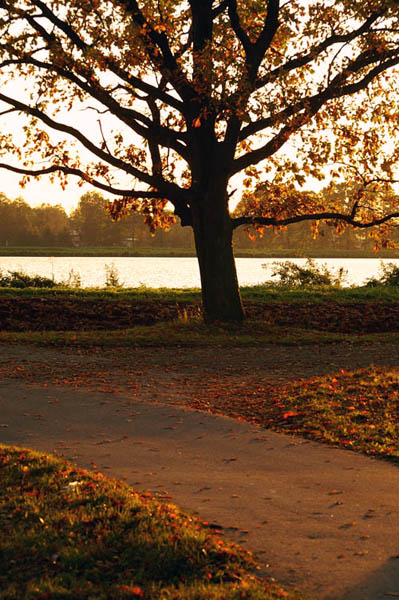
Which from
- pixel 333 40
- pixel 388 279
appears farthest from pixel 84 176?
pixel 388 279

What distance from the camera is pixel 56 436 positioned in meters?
7.31

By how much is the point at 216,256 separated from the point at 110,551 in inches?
476

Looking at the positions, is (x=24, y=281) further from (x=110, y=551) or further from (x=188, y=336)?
(x=110, y=551)

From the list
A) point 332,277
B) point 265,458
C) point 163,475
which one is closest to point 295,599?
point 163,475

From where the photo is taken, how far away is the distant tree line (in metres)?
91.1

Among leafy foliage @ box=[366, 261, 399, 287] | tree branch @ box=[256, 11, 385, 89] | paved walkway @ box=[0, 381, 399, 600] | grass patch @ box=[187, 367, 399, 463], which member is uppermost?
tree branch @ box=[256, 11, 385, 89]

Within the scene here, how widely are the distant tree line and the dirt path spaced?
78374mm

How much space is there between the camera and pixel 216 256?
16.0 m

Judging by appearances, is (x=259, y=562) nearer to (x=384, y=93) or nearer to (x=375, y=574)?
(x=375, y=574)

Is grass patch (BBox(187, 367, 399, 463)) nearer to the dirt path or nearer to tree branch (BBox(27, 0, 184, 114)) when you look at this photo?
the dirt path

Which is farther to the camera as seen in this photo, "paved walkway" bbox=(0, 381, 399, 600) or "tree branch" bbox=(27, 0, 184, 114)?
"tree branch" bbox=(27, 0, 184, 114)

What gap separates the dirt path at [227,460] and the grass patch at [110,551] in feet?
1.06

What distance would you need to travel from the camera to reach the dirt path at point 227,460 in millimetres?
4445

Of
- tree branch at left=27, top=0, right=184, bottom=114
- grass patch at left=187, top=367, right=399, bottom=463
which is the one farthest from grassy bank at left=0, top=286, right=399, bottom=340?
tree branch at left=27, top=0, right=184, bottom=114
